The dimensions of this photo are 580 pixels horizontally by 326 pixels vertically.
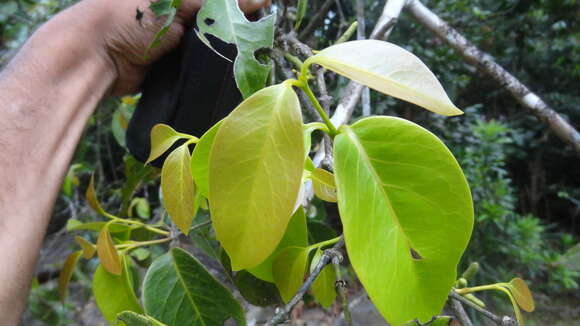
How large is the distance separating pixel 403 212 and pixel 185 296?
0.87 feet

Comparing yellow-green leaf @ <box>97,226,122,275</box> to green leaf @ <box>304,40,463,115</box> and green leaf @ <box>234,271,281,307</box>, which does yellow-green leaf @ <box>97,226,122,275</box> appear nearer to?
green leaf @ <box>234,271,281,307</box>

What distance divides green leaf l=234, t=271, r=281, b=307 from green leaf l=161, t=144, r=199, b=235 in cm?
13

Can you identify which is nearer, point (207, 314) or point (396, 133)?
point (396, 133)

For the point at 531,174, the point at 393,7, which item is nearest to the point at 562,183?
the point at 531,174

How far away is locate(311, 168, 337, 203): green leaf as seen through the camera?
0.25m

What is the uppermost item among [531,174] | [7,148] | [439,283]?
[439,283]

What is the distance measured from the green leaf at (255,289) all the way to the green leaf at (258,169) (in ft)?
0.65

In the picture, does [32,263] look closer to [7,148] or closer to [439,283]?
[7,148]

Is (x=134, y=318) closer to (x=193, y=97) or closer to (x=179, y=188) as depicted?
(x=179, y=188)

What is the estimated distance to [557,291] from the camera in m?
1.53

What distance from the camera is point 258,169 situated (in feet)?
0.62

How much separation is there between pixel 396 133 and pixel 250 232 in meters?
0.09

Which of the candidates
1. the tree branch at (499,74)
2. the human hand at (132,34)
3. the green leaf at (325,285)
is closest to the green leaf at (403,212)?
the green leaf at (325,285)

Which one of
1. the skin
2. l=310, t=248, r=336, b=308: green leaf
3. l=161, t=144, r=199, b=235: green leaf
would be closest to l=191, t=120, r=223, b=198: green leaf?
l=161, t=144, r=199, b=235: green leaf
